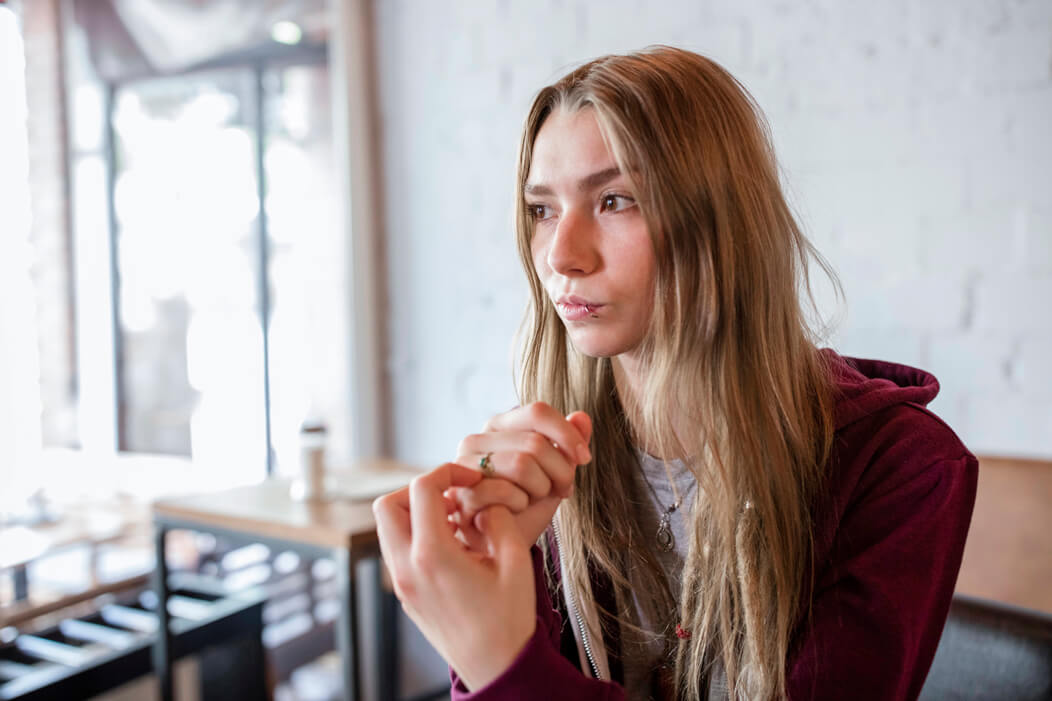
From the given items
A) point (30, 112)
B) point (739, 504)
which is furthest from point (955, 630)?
point (30, 112)

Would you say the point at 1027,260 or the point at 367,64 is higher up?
the point at 367,64

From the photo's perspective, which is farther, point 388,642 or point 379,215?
point 379,215

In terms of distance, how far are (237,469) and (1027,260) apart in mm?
2125

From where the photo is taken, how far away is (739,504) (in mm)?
670

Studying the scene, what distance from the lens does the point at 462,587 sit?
495mm

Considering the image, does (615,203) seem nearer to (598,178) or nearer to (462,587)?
(598,178)

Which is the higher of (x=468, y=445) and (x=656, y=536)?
(x=468, y=445)

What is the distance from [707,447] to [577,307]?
0.17m


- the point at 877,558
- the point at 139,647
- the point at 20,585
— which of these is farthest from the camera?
the point at 20,585

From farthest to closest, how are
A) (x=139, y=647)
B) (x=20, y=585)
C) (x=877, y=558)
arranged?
(x=20, y=585) < (x=139, y=647) < (x=877, y=558)

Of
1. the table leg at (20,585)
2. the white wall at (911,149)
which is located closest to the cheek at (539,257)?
the white wall at (911,149)

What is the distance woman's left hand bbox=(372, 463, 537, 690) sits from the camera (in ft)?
1.63

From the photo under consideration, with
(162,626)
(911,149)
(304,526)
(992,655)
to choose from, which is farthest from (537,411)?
(162,626)

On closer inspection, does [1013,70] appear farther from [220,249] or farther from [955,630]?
[220,249]
